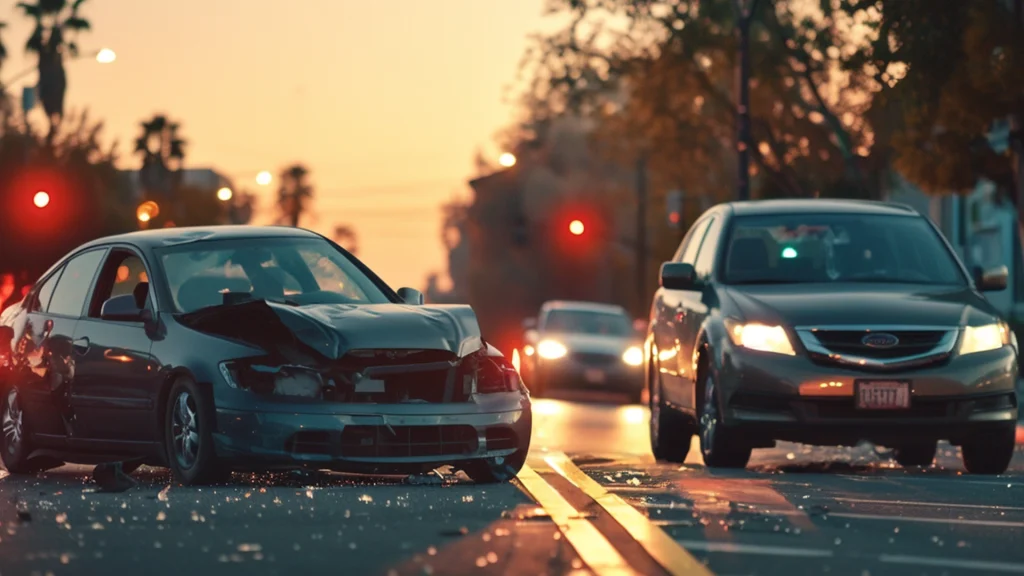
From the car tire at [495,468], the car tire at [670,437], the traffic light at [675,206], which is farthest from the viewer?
the traffic light at [675,206]

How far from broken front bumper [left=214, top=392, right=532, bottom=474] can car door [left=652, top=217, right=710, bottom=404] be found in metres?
3.69

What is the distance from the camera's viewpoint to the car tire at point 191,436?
11.0m

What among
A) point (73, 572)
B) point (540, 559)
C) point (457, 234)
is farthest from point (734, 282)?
point (457, 234)

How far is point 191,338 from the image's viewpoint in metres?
11.4

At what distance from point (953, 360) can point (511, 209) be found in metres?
103

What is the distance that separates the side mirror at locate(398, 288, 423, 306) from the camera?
12695mm

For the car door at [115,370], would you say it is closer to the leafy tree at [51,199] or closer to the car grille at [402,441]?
the car grille at [402,441]

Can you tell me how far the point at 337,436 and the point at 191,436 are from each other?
80 centimetres

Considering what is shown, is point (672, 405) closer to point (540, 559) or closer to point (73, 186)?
point (540, 559)

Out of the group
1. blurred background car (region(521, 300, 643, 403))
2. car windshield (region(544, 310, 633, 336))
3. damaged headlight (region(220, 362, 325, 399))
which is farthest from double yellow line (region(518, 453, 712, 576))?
car windshield (region(544, 310, 633, 336))

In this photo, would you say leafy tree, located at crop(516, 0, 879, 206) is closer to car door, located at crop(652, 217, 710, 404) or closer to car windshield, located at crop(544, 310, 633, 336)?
car windshield, located at crop(544, 310, 633, 336)

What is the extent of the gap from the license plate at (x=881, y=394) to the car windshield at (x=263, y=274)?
282 centimetres

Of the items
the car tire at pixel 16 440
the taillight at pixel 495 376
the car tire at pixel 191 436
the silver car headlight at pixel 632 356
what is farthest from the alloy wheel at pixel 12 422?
the silver car headlight at pixel 632 356

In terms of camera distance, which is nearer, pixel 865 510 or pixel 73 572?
pixel 73 572
